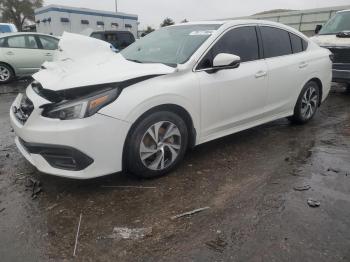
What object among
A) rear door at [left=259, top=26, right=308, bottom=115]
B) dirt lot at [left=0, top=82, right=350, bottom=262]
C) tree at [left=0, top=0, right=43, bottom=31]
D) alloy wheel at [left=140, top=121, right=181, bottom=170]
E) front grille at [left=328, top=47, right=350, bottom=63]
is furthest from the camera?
tree at [left=0, top=0, right=43, bottom=31]

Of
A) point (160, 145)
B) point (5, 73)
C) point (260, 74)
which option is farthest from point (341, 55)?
point (5, 73)

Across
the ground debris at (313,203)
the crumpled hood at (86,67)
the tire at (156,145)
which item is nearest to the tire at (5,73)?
the crumpled hood at (86,67)

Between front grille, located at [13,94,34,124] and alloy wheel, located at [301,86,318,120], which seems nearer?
front grille, located at [13,94,34,124]

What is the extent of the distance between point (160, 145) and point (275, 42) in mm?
2440

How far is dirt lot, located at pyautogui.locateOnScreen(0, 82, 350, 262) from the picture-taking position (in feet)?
8.41

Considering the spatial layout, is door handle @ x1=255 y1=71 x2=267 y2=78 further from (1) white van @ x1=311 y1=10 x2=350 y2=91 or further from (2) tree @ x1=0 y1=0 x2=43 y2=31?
(2) tree @ x1=0 y1=0 x2=43 y2=31

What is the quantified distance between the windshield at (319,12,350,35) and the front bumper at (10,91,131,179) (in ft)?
24.4

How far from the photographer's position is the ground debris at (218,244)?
257cm

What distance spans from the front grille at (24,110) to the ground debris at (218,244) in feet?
6.77

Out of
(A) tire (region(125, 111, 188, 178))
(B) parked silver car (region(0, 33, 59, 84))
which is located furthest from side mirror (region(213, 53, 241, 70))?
(B) parked silver car (region(0, 33, 59, 84))

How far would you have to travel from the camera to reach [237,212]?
304 centimetres

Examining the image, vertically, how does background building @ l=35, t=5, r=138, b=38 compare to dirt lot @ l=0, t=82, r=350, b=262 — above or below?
above

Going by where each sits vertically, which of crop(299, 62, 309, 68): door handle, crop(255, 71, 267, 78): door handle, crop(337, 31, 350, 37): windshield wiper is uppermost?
crop(337, 31, 350, 37): windshield wiper

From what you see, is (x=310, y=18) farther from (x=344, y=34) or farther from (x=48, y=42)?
(x=48, y=42)
